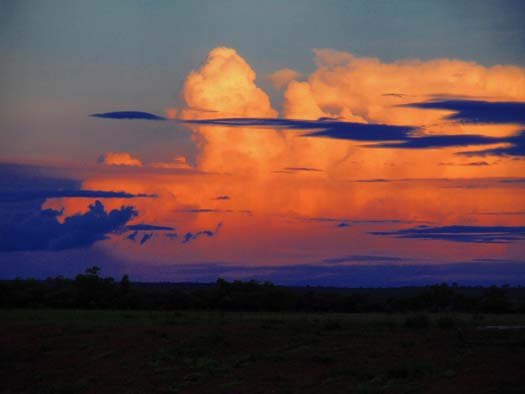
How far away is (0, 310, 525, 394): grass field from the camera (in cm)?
2425

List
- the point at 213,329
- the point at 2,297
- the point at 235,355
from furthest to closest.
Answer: the point at 2,297 < the point at 213,329 < the point at 235,355

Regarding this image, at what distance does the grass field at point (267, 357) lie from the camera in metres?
24.2

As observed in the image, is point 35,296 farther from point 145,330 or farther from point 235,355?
point 235,355

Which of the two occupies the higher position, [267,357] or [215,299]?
[215,299]

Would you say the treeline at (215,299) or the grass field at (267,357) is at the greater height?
the treeline at (215,299)

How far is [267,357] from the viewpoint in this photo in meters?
27.8

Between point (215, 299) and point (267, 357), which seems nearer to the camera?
point (267, 357)

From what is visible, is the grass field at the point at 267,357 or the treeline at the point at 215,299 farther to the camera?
the treeline at the point at 215,299

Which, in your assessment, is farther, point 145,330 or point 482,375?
point 145,330

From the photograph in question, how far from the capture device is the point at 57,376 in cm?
2897

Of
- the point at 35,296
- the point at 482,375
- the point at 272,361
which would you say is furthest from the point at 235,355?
the point at 35,296

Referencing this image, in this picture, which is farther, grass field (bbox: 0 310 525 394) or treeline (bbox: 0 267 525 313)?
treeline (bbox: 0 267 525 313)

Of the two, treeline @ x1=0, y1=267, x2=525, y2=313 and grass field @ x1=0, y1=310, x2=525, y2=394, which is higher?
treeline @ x1=0, y1=267, x2=525, y2=313

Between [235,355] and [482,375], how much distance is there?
8910mm
